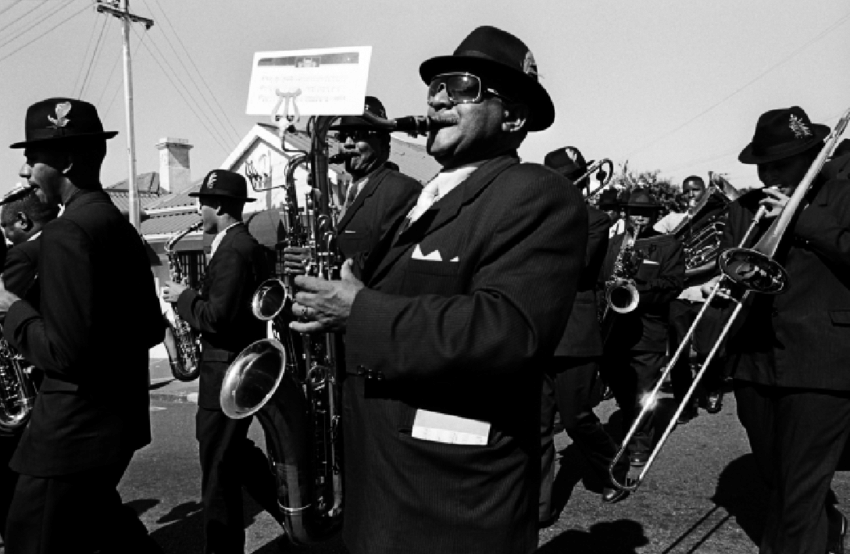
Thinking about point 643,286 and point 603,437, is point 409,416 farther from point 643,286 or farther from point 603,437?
point 643,286

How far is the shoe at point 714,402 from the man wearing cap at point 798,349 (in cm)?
409

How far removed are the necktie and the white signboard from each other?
1.11 ft

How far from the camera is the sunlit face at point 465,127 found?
226 centimetres

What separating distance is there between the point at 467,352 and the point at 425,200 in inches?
24.6

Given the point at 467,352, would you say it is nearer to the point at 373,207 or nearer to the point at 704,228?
the point at 373,207

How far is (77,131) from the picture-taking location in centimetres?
323

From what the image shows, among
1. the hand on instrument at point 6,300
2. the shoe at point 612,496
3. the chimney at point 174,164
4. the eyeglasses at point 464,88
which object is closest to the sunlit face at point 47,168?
the hand on instrument at point 6,300

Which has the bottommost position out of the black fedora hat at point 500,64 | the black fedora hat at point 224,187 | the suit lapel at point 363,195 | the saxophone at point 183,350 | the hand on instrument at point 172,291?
the saxophone at point 183,350

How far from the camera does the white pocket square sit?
2.11 m

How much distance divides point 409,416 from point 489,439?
0.23 metres

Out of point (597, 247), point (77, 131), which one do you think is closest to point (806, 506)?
point (597, 247)

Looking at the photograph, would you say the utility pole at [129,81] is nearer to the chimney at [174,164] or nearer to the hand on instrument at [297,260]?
the chimney at [174,164]

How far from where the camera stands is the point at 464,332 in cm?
189

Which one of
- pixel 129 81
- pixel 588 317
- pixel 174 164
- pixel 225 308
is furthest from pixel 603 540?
pixel 174 164
